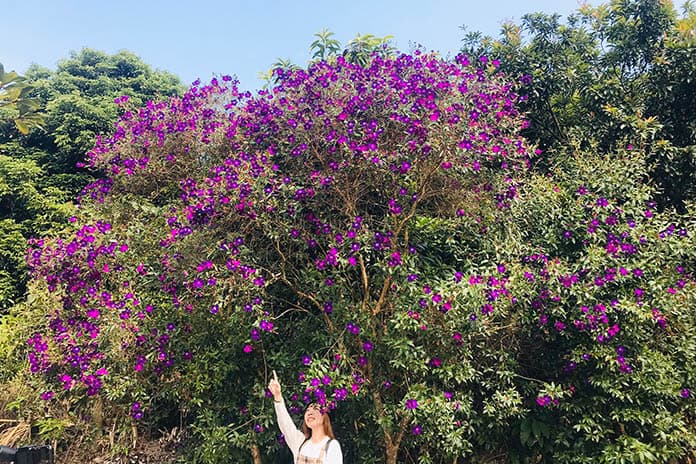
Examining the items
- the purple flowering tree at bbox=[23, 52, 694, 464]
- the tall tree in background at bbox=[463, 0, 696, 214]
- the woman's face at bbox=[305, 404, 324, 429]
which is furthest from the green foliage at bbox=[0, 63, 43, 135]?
the tall tree in background at bbox=[463, 0, 696, 214]

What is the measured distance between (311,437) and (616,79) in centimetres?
463

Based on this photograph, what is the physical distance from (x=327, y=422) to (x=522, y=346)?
160 centimetres

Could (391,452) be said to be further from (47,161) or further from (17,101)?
(47,161)

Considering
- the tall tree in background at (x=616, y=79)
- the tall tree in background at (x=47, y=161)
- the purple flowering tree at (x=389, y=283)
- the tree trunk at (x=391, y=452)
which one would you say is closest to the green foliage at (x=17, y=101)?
the purple flowering tree at (x=389, y=283)

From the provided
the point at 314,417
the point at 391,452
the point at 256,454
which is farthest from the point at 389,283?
the point at 256,454

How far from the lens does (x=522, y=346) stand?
12.0 feet

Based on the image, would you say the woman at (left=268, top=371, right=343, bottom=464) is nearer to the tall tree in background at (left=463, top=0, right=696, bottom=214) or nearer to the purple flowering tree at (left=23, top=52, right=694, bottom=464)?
the purple flowering tree at (left=23, top=52, right=694, bottom=464)

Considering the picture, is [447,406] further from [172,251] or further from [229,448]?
[172,251]

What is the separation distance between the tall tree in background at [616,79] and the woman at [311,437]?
3321 millimetres

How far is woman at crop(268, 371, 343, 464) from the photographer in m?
2.67

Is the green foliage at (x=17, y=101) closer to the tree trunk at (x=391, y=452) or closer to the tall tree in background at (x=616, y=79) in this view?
the tree trunk at (x=391, y=452)

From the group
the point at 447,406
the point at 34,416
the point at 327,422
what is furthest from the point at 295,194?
the point at 34,416

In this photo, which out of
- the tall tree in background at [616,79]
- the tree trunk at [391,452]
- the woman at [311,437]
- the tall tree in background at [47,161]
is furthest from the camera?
the tall tree in background at [47,161]

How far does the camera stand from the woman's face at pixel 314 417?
9.06 feet
